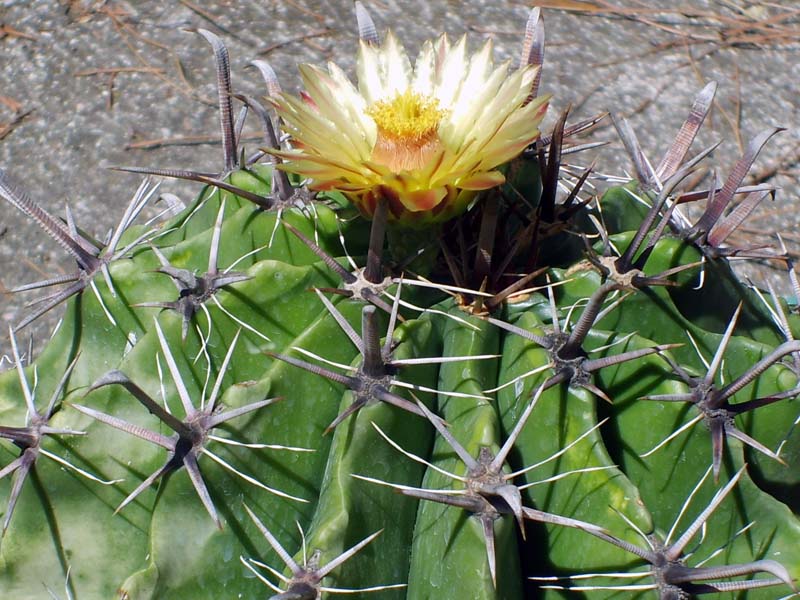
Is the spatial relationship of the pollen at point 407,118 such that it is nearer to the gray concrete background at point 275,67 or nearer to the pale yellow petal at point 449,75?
the pale yellow petal at point 449,75

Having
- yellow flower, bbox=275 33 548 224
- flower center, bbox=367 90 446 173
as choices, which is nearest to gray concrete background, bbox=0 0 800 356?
yellow flower, bbox=275 33 548 224

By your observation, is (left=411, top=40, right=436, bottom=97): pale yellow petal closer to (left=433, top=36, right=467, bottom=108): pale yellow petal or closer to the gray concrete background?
(left=433, top=36, right=467, bottom=108): pale yellow petal

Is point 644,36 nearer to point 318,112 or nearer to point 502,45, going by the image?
point 502,45

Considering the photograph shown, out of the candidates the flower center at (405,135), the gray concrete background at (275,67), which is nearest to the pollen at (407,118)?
the flower center at (405,135)

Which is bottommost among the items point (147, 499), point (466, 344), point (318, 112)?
point (147, 499)

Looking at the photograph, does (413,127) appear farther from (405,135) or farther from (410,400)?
(410,400)

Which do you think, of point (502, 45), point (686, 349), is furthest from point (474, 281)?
point (502, 45)

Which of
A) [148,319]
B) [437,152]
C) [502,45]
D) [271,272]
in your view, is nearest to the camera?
[437,152]

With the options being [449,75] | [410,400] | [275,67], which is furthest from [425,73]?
[275,67]
